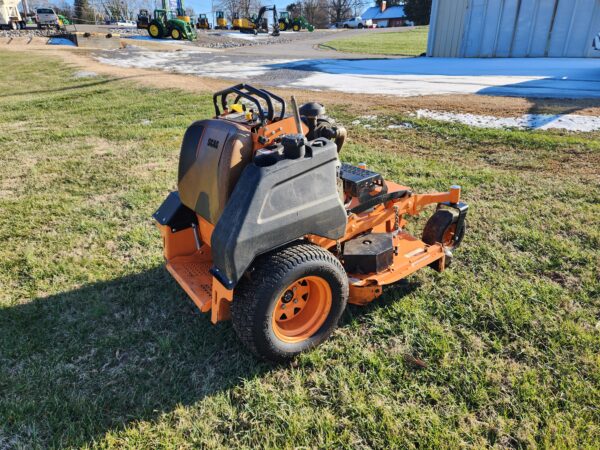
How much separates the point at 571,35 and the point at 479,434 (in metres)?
18.6

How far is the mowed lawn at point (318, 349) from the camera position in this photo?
2195 millimetres

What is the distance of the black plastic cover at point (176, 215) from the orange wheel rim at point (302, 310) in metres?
0.96

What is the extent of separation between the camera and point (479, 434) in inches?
84.7

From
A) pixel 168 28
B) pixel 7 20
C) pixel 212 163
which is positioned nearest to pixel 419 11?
pixel 168 28

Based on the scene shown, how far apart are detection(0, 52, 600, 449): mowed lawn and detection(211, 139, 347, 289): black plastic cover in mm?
750

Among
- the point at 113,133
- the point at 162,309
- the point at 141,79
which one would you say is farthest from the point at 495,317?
the point at 141,79

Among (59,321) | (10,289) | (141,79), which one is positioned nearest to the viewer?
(59,321)

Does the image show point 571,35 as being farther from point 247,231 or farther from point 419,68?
point 247,231

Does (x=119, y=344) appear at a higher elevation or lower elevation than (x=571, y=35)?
lower

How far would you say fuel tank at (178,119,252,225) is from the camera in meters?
2.38

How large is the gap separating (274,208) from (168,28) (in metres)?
31.9

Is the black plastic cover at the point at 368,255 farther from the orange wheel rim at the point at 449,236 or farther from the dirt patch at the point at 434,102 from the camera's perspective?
the dirt patch at the point at 434,102

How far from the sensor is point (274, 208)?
2.26 m

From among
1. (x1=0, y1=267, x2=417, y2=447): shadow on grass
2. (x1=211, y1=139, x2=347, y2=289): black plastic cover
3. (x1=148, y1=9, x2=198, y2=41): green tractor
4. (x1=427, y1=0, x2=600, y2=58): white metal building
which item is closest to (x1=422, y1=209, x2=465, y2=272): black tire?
(x1=0, y1=267, x2=417, y2=447): shadow on grass
